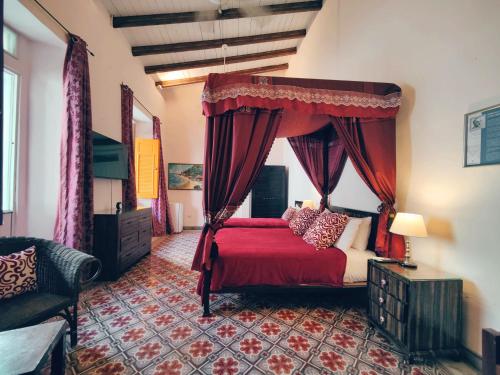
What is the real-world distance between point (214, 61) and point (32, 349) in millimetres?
5491

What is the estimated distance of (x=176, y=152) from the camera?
6680 mm

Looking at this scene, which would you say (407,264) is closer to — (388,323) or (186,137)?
(388,323)

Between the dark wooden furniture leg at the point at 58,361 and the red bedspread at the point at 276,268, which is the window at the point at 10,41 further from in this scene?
the red bedspread at the point at 276,268

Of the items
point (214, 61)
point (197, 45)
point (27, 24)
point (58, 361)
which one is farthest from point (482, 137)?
point (214, 61)

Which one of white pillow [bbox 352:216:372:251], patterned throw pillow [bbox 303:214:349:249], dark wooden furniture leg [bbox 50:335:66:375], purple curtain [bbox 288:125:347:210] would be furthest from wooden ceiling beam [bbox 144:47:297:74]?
dark wooden furniture leg [bbox 50:335:66:375]

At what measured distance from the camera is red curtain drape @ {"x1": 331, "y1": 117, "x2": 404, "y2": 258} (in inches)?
93.3

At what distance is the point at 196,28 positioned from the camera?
4.00m

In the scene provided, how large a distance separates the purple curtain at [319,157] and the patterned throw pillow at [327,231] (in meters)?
1.08

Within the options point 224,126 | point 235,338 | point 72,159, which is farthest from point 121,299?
point 224,126

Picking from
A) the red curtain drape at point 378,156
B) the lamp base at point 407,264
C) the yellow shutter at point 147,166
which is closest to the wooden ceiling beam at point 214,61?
the yellow shutter at point 147,166

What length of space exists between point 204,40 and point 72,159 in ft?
10.7

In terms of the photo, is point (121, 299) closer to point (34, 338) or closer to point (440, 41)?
point (34, 338)

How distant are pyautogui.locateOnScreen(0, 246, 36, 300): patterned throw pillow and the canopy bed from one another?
126 cm

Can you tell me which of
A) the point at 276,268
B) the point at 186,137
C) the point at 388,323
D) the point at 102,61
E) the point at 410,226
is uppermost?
the point at 102,61
